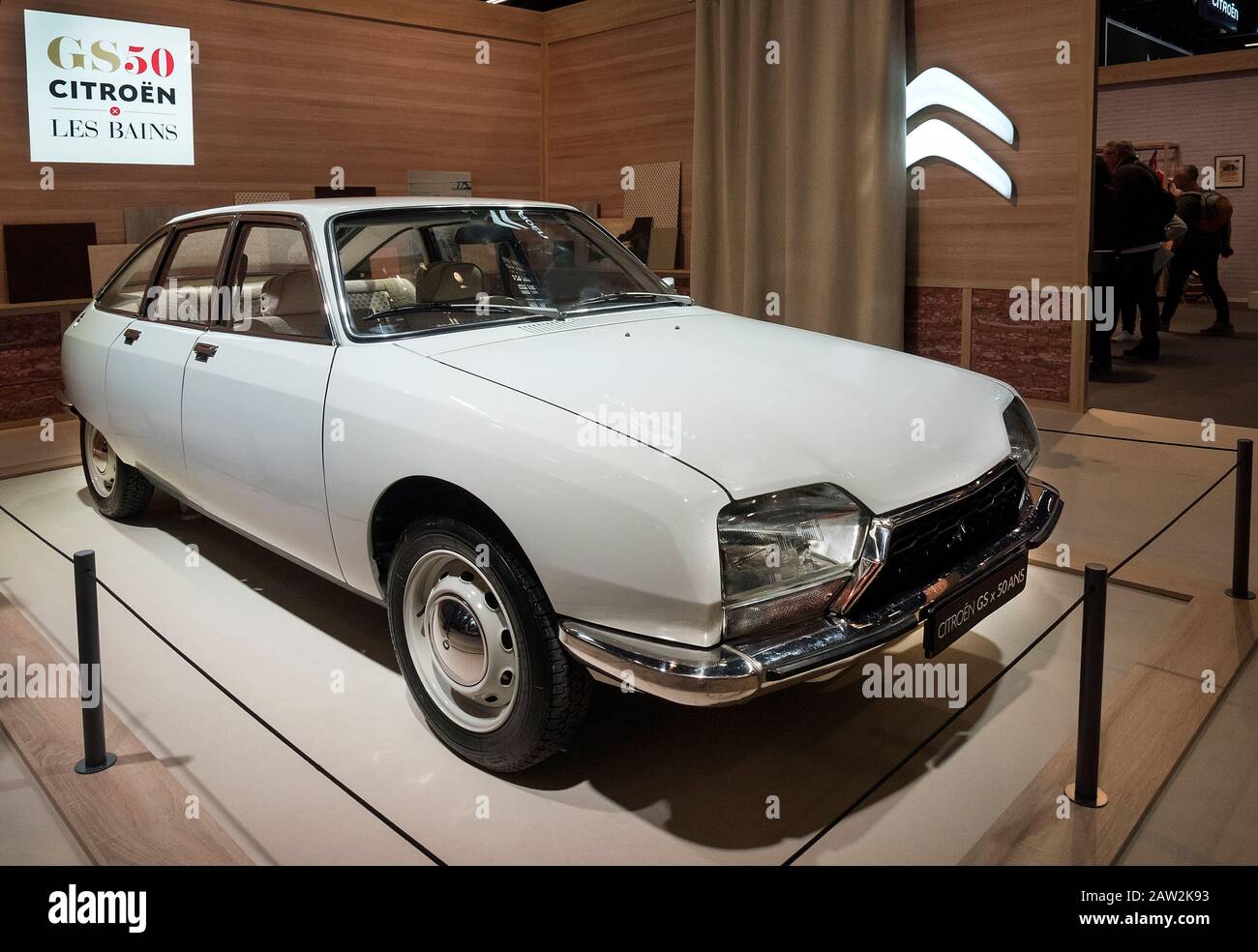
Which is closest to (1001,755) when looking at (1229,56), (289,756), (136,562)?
(289,756)

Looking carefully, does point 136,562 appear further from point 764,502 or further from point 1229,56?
point 1229,56

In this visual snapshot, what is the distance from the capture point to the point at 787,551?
2107 millimetres

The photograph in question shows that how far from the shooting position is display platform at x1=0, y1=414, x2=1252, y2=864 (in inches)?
88.0

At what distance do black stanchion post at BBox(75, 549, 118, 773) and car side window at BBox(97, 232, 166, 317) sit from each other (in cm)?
190

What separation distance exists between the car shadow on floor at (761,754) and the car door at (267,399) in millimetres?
525

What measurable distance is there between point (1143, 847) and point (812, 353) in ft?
4.78

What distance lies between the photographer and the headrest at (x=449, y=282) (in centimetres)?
312

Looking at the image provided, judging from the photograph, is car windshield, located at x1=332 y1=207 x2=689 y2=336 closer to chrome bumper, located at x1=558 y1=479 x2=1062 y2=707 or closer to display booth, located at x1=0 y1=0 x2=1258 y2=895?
display booth, located at x1=0 y1=0 x2=1258 y2=895

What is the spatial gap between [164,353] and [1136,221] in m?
7.19

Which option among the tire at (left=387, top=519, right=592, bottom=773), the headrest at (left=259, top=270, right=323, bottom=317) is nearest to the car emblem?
the tire at (left=387, top=519, right=592, bottom=773)

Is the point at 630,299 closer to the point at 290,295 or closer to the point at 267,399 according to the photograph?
the point at 290,295

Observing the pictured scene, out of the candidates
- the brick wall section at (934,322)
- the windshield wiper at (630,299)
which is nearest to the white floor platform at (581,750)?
the windshield wiper at (630,299)

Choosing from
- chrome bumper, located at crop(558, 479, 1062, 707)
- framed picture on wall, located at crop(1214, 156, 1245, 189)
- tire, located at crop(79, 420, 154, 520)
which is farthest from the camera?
framed picture on wall, located at crop(1214, 156, 1245, 189)

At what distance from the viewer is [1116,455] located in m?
5.53
